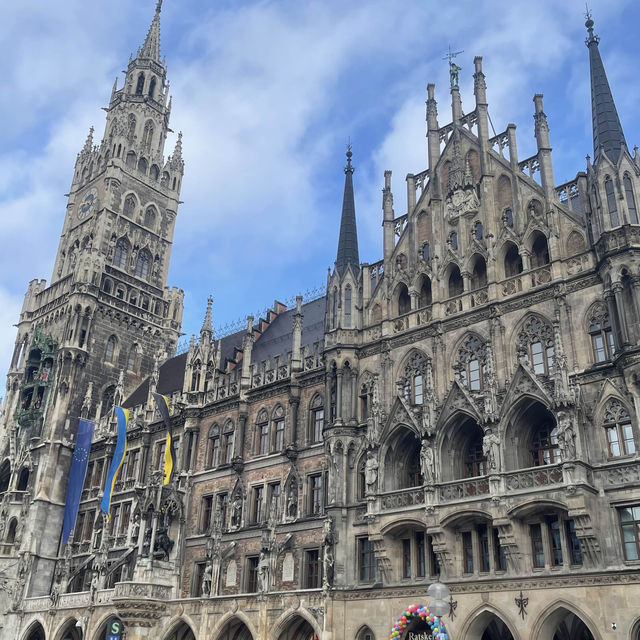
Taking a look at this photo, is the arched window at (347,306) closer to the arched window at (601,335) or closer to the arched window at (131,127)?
the arched window at (601,335)

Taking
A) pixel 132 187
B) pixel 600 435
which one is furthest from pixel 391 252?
pixel 132 187

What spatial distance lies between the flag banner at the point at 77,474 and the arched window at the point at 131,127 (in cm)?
2450

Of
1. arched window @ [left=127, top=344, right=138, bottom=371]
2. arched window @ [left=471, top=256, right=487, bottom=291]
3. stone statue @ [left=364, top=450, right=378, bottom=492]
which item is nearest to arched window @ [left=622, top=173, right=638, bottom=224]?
arched window @ [left=471, top=256, right=487, bottom=291]

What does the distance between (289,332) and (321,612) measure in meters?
17.5

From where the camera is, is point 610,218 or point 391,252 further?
point 391,252

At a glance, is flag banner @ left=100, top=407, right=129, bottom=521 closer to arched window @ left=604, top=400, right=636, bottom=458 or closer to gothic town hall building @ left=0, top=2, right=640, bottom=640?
gothic town hall building @ left=0, top=2, right=640, bottom=640

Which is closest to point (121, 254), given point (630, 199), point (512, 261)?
point (512, 261)

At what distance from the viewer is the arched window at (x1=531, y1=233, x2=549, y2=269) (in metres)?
27.7

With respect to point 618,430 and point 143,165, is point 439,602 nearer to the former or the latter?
point 618,430

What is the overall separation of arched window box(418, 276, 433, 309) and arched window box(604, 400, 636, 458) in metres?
9.63

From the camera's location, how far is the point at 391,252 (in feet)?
108

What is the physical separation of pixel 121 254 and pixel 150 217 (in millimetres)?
4715

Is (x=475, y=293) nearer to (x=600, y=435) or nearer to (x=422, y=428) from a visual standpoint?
(x=422, y=428)

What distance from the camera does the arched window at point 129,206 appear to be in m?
55.5
